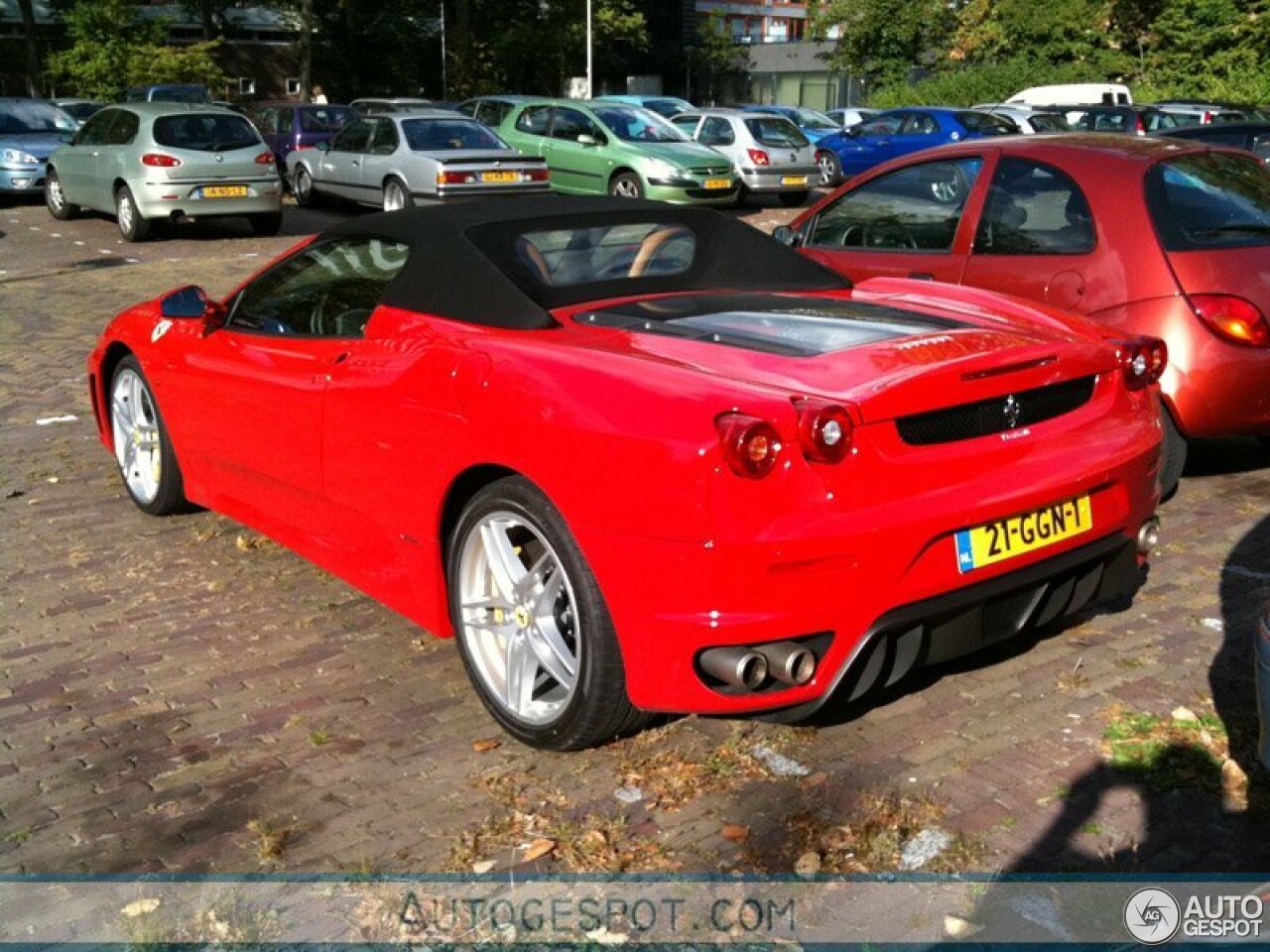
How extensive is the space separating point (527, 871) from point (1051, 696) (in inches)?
71.5

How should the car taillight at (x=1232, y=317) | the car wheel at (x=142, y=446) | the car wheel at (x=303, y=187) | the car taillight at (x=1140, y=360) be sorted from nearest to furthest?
1. the car taillight at (x=1140, y=360)
2. the car taillight at (x=1232, y=317)
3. the car wheel at (x=142, y=446)
4. the car wheel at (x=303, y=187)

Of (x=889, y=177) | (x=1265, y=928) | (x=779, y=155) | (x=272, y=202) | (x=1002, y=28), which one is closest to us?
(x=1265, y=928)

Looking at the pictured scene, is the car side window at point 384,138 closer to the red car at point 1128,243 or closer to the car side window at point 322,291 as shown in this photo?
the red car at point 1128,243

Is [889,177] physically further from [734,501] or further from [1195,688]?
[734,501]

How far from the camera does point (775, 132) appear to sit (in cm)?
2345

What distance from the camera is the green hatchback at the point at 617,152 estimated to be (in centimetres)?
2034

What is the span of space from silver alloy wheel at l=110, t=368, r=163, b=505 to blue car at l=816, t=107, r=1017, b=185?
65.0 ft

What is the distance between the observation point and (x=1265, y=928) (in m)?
3.13

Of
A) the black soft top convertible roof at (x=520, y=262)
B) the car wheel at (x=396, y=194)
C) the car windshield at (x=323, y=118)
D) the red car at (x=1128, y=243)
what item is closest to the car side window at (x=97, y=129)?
the car wheel at (x=396, y=194)

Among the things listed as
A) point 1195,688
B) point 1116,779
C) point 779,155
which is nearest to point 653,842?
point 1116,779

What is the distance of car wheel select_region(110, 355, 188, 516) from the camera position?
6.14 m

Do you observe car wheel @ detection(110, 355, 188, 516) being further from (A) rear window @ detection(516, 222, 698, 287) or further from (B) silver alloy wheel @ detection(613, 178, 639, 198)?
(B) silver alloy wheel @ detection(613, 178, 639, 198)

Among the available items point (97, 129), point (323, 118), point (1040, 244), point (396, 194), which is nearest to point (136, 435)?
point (1040, 244)

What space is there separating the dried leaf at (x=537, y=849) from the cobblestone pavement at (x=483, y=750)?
4cm
